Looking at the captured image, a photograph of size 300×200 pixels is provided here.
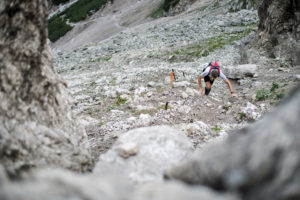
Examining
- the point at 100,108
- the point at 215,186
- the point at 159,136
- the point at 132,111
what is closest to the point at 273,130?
the point at 215,186

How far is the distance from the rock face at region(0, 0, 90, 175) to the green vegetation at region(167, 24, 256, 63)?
16456 mm

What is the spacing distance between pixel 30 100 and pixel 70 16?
243 ft

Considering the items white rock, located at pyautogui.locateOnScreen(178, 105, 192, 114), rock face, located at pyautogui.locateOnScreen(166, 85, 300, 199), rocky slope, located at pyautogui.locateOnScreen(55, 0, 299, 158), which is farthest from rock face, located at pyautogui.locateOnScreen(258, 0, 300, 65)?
rock face, located at pyautogui.locateOnScreen(166, 85, 300, 199)

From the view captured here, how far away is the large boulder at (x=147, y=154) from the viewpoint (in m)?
3.76

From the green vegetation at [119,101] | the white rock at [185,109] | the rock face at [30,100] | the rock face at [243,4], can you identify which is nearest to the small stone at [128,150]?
the rock face at [30,100]

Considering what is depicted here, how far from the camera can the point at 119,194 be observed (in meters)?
2.12

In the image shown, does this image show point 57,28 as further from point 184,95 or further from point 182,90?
point 184,95

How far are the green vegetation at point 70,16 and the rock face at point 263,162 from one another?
224ft

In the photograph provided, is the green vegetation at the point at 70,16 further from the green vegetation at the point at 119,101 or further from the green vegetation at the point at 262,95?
the green vegetation at the point at 262,95

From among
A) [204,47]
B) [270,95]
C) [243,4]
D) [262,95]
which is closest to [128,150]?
[262,95]

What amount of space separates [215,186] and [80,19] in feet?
240

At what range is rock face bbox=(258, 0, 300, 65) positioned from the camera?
47.0ft

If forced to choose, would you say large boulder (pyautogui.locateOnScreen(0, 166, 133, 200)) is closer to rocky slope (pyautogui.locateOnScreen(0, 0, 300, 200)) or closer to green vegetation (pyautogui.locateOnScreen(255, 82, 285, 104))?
rocky slope (pyautogui.locateOnScreen(0, 0, 300, 200))

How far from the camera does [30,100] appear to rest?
158 inches
